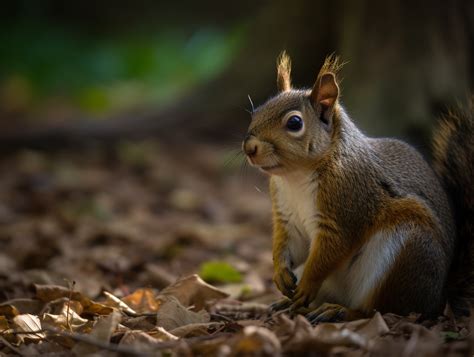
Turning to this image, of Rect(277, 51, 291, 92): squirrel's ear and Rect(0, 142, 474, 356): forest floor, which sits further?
Rect(277, 51, 291, 92): squirrel's ear

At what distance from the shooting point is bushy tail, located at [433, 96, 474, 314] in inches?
113

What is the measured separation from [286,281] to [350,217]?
15.8 inches

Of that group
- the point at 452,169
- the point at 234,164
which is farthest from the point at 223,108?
the point at 452,169

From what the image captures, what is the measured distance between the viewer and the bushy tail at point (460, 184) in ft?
9.38

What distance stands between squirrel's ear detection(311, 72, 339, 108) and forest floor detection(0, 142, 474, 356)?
66 cm

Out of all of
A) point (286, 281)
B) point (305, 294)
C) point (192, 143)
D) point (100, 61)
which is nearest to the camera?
point (305, 294)

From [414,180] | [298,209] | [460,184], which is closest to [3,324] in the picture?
[298,209]

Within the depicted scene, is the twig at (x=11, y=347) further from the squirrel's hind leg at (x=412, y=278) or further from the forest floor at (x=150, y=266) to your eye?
the squirrel's hind leg at (x=412, y=278)

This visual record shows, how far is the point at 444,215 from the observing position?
2793mm

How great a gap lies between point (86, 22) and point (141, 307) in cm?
854

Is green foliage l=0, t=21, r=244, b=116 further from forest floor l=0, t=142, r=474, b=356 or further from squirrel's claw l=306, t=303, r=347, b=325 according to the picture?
squirrel's claw l=306, t=303, r=347, b=325

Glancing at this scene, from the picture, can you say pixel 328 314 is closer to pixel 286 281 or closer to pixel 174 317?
pixel 286 281

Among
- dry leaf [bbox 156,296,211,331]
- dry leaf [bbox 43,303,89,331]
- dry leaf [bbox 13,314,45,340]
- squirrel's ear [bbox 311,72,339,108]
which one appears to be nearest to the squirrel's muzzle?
squirrel's ear [bbox 311,72,339,108]

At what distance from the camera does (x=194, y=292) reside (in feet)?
10.1
